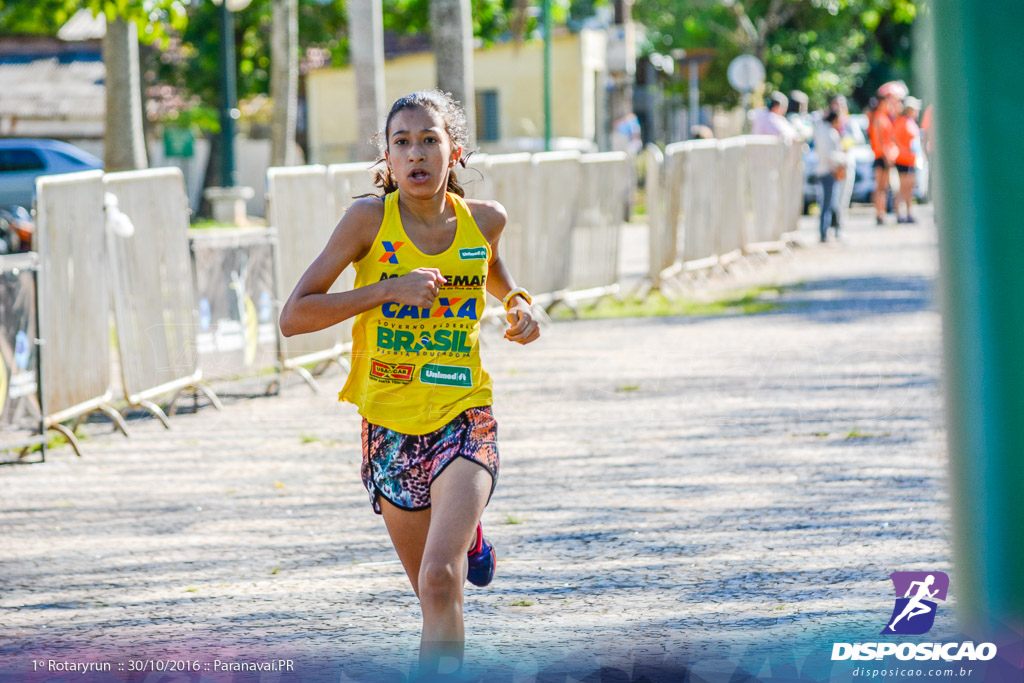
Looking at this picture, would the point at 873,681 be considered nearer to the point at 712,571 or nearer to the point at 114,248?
the point at 712,571

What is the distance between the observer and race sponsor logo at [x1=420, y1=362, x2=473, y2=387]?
3.60 metres

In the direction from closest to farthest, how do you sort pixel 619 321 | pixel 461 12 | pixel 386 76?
pixel 619 321
pixel 461 12
pixel 386 76

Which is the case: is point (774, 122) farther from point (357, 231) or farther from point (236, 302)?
point (357, 231)

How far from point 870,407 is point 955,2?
7.21 metres

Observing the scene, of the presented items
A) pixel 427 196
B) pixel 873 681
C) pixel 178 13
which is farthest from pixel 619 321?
pixel 873 681

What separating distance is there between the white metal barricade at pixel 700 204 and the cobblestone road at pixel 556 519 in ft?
14.0

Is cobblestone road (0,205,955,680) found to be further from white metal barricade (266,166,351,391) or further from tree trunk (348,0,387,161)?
tree trunk (348,0,387,161)

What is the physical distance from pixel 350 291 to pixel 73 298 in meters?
4.90

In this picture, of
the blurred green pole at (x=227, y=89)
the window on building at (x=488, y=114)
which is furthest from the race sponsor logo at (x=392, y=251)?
the window on building at (x=488, y=114)

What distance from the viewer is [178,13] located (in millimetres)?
13633

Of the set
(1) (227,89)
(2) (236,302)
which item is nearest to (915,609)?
(2) (236,302)

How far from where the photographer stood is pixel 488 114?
36.8 m

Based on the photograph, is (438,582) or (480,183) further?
(480,183)

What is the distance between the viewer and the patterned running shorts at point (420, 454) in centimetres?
359
